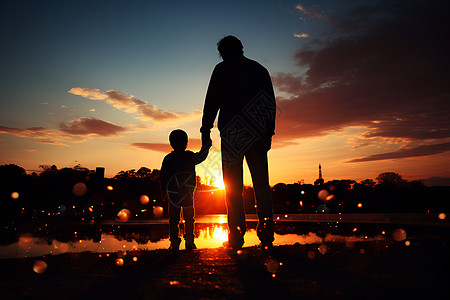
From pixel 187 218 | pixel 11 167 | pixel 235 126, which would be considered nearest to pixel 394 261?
pixel 235 126

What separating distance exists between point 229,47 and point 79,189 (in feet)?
198

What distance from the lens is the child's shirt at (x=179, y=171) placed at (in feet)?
19.2

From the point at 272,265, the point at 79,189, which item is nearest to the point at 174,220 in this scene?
the point at 272,265

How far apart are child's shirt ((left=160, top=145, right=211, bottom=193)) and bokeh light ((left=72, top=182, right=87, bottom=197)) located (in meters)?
51.5

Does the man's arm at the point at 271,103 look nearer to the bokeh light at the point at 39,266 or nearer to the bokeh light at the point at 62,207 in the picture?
the bokeh light at the point at 39,266

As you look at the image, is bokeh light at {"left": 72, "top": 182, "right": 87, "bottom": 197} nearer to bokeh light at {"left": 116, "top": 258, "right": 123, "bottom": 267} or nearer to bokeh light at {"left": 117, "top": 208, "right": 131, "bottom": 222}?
bokeh light at {"left": 117, "top": 208, "right": 131, "bottom": 222}

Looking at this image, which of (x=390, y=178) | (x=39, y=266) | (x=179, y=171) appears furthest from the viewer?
(x=390, y=178)

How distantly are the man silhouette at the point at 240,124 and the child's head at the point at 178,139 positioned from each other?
4.21 feet

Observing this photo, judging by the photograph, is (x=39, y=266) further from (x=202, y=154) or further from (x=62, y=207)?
(x=62, y=207)

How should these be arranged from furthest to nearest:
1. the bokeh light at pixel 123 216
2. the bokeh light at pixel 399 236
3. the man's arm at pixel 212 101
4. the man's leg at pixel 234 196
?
1. the bokeh light at pixel 123 216
2. the bokeh light at pixel 399 236
3. the man's arm at pixel 212 101
4. the man's leg at pixel 234 196

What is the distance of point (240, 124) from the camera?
4445mm

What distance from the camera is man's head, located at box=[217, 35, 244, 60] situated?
475 cm

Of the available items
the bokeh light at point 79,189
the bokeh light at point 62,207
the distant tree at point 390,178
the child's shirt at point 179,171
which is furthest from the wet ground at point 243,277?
the distant tree at point 390,178

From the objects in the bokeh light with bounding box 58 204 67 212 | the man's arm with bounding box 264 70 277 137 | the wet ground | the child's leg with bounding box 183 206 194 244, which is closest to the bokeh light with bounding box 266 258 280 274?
the wet ground
